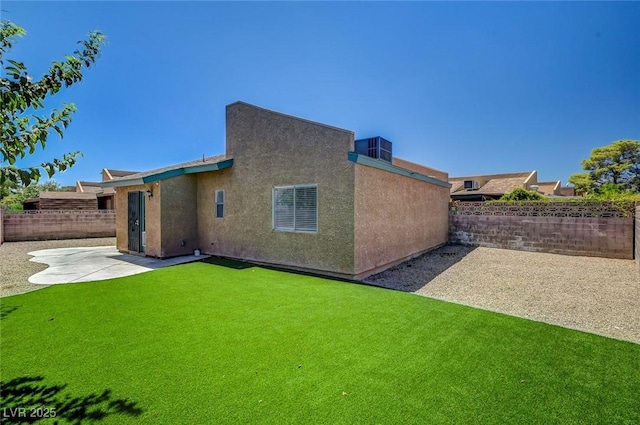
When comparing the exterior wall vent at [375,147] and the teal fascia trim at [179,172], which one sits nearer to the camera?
the teal fascia trim at [179,172]

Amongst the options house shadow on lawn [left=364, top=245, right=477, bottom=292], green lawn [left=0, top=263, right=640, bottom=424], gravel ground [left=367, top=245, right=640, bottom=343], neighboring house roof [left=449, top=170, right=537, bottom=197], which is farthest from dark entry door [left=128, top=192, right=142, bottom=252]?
neighboring house roof [left=449, top=170, right=537, bottom=197]

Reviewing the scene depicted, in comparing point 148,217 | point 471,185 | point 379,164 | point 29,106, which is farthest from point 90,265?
point 471,185

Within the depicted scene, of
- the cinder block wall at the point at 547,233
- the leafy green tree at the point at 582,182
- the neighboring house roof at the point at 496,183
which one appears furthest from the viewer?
the leafy green tree at the point at 582,182

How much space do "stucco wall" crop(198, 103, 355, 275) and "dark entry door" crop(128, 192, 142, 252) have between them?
8.43 feet

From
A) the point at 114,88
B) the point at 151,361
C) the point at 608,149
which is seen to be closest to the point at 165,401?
the point at 151,361

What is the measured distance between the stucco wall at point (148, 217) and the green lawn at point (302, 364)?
212 inches

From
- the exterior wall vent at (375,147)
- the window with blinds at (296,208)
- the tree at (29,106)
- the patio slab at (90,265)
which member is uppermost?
the exterior wall vent at (375,147)

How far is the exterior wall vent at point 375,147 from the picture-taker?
39.5ft

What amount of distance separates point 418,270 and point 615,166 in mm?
37058

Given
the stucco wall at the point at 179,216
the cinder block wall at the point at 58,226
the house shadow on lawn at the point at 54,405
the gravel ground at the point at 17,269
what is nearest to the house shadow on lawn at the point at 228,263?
the stucco wall at the point at 179,216

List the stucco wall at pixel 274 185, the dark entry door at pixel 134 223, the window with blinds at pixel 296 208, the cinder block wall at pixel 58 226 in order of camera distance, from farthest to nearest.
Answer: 1. the cinder block wall at pixel 58 226
2. the dark entry door at pixel 134 223
3. the window with blinds at pixel 296 208
4. the stucco wall at pixel 274 185

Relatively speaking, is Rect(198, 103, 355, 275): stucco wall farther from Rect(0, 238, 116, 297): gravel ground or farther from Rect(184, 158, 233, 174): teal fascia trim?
Rect(0, 238, 116, 297): gravel ground

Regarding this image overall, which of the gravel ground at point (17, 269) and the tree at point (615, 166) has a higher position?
the tree at point (615, 166)

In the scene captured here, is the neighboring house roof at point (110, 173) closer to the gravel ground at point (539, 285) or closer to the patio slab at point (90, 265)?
the patio slab at point (90, 265)
